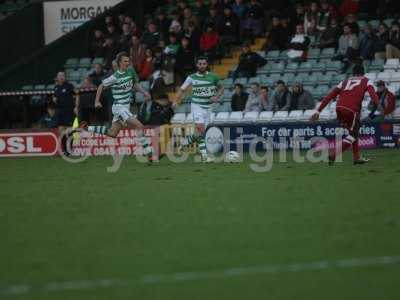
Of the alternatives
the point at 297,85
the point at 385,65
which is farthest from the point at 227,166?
the point at 385,65

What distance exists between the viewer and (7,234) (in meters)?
10.3

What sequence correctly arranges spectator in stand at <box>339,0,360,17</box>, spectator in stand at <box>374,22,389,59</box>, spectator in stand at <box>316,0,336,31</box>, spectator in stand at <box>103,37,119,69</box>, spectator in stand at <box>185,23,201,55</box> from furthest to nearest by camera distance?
spectator in stand at <box>103,37,119,69</box> < spectator in stand at <box>185,23,201,55</box> < spectator in stand at <box>339,0,360,17</box> < spectator in stand at <box>316,0,336,31</box> < spectator in stand at <box>374,22,389,59</box>

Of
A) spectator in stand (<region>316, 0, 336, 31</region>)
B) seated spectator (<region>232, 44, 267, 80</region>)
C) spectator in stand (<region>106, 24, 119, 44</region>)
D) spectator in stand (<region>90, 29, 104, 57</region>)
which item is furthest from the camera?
spectator in stand (<region>90, 29, 104, 57</region>)

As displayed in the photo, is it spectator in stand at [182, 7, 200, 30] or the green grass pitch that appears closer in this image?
the green grass pitch

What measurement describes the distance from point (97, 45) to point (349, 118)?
14.2 meters

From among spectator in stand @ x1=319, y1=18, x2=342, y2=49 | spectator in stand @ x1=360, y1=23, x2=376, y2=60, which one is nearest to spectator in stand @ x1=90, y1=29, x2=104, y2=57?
spectator in stand @ x1=319, y1=18, x2=342, y2=49

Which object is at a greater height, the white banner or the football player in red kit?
the white banner

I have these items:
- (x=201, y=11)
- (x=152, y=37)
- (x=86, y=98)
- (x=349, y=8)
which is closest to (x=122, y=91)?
(x=86, y=98)

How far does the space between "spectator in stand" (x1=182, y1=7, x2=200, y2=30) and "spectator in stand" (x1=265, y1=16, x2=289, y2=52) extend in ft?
7.69

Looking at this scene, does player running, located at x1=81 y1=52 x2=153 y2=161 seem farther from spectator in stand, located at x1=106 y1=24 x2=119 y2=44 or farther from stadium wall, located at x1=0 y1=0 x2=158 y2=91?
stadium wall, located at x1=0 y1=0 x2=158 y2=91

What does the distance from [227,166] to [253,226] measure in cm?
896

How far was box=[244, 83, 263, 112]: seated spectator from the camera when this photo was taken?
→ 25875mm

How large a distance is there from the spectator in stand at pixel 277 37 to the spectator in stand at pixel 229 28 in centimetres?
121

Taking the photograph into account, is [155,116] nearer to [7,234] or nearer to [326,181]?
[326,181]
